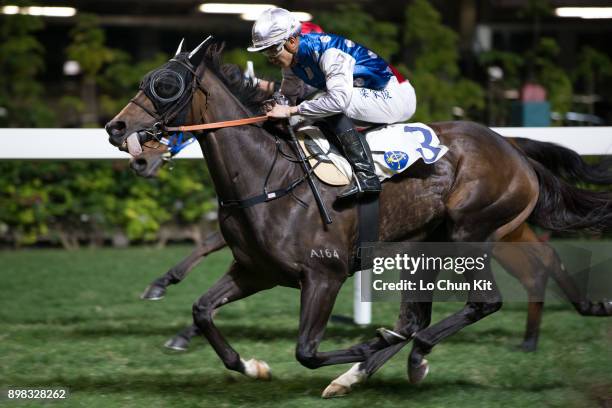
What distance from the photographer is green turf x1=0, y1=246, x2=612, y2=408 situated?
4059mm

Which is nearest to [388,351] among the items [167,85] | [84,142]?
[167,85]

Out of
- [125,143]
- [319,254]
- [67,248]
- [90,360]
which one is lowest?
[67,248]

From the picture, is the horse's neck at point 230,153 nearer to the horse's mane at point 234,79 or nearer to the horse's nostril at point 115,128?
the horse's mane at point 234,79

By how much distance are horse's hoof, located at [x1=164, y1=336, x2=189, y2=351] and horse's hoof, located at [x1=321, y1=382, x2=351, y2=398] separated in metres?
1.21

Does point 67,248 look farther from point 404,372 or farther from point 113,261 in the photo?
Answer: point 404,372

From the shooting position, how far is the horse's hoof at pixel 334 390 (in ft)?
13.3

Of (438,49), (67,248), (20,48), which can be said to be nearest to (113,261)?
(67,248)

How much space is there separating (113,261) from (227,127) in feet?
16.0

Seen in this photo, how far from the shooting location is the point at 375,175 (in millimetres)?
3994

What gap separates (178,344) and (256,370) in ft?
3.04

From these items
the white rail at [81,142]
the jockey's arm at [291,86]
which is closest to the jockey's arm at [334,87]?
the jockey's arm at [291,86]

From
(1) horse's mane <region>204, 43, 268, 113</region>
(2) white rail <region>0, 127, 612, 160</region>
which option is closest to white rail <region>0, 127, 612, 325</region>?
(2) white rail <region>0, 127, 612, 160</region>

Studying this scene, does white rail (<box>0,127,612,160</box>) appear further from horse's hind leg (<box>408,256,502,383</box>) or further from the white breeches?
the white breeches

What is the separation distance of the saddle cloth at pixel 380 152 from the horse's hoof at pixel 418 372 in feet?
3.09
